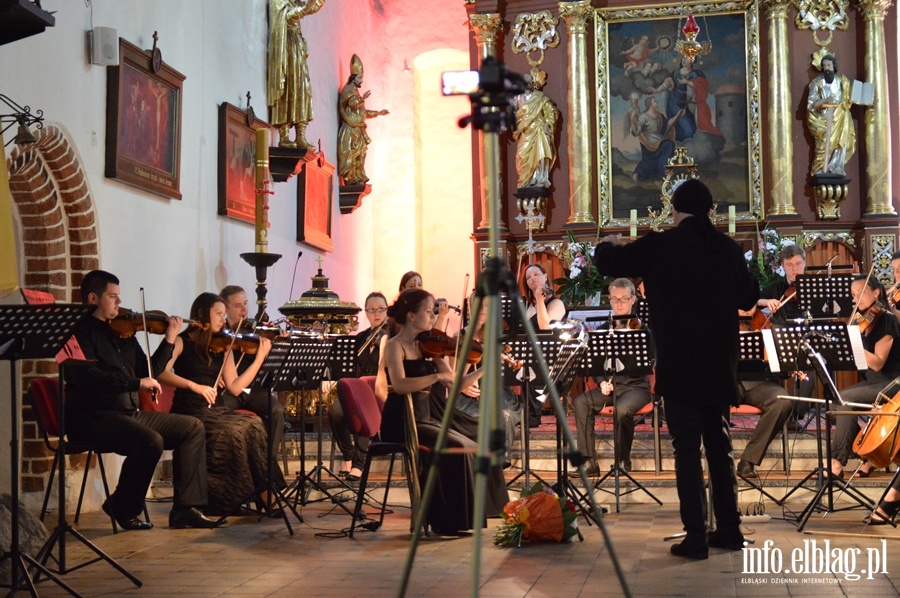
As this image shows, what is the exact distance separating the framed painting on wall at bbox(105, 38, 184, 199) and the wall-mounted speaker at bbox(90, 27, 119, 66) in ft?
1.07

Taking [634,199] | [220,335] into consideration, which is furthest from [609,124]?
[220,335]

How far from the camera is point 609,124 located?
12508 mm

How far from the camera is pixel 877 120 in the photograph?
471 inches

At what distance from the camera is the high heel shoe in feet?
19.2

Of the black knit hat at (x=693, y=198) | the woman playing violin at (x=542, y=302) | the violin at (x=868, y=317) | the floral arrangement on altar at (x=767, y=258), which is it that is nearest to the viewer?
the black knit hat at (x=693, y=198)

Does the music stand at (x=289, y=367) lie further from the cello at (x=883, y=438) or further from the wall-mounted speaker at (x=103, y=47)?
the cello at (x=883, y=438)

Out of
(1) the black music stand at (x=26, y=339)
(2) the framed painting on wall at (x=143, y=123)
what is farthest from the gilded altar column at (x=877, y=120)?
(1) the black music stand at (x=26, y=339)

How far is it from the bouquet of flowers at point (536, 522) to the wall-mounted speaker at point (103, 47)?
13.0ft

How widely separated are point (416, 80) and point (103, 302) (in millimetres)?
9483

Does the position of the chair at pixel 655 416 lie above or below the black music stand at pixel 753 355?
below

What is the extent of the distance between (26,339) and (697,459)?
294 centimetres

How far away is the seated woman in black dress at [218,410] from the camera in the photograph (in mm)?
6738

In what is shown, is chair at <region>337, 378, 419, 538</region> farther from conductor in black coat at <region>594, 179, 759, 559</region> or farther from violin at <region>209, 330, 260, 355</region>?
conductor in black coat at <region>594, 179, 759, 559</region>

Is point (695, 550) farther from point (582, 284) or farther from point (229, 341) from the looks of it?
point (582, 284)
